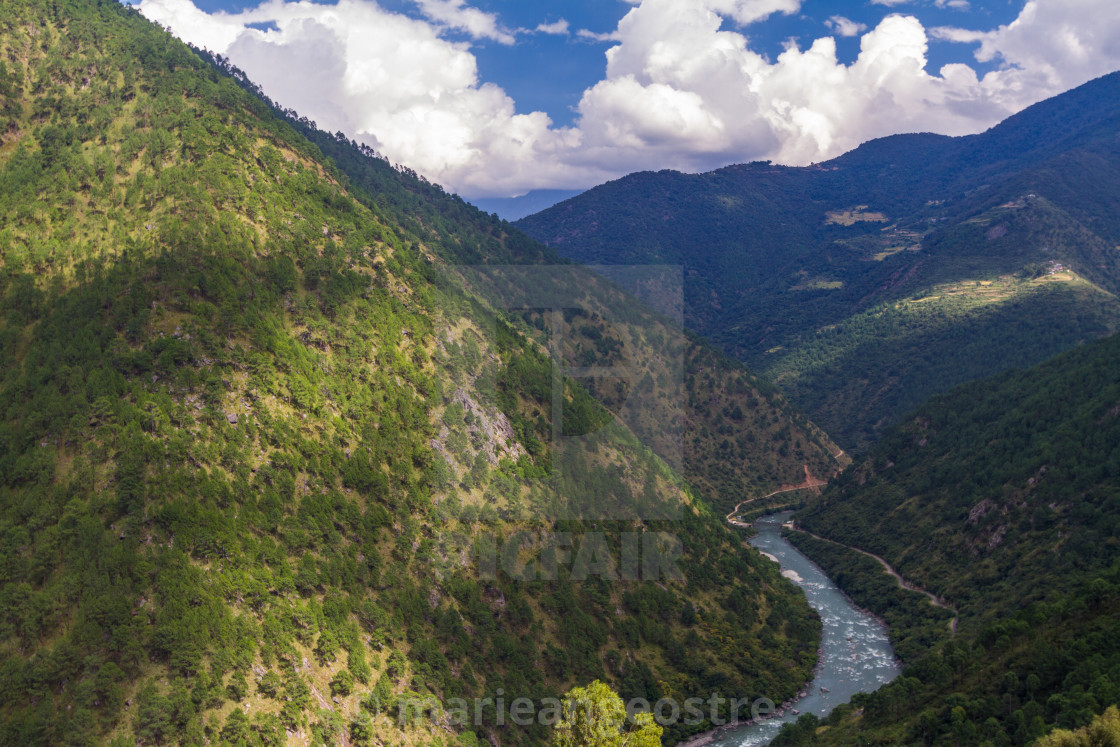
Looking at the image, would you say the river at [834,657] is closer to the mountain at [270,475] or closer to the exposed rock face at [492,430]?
the mountain at [270,475]

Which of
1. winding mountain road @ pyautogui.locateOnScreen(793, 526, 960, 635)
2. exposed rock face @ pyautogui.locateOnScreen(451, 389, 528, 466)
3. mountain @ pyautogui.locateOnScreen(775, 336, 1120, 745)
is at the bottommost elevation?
winding mountain road @ pyautogui.locateOnScreen(793, 526, 960, 635)

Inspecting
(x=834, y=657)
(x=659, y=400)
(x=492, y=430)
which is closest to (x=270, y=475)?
(x=492, y=430)

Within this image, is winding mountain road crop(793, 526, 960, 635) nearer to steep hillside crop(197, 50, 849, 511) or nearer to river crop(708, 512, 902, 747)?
river crop(708, 512, 902, 747)

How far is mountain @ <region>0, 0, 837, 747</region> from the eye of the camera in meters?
60.6

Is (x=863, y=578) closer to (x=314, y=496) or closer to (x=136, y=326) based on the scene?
(x=314, y=496)

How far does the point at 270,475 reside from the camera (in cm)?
7556

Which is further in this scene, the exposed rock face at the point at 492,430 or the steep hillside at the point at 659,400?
the steep hillside at the point at 659,400

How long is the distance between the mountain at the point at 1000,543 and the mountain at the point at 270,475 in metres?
22.8

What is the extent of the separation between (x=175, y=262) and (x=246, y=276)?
27.2 ft

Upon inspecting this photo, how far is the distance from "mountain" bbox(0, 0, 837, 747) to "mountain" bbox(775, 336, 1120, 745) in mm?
22760

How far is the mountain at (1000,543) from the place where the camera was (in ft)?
217

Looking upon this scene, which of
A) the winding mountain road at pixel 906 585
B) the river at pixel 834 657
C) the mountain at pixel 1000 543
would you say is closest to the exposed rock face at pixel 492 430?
the river at pixel 834 657

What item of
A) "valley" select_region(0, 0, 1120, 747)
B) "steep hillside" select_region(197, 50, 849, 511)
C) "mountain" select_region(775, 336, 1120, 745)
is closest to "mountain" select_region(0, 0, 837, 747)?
"valley" select_region(0, 0, 1120, 747)

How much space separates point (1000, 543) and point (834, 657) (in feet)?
105
